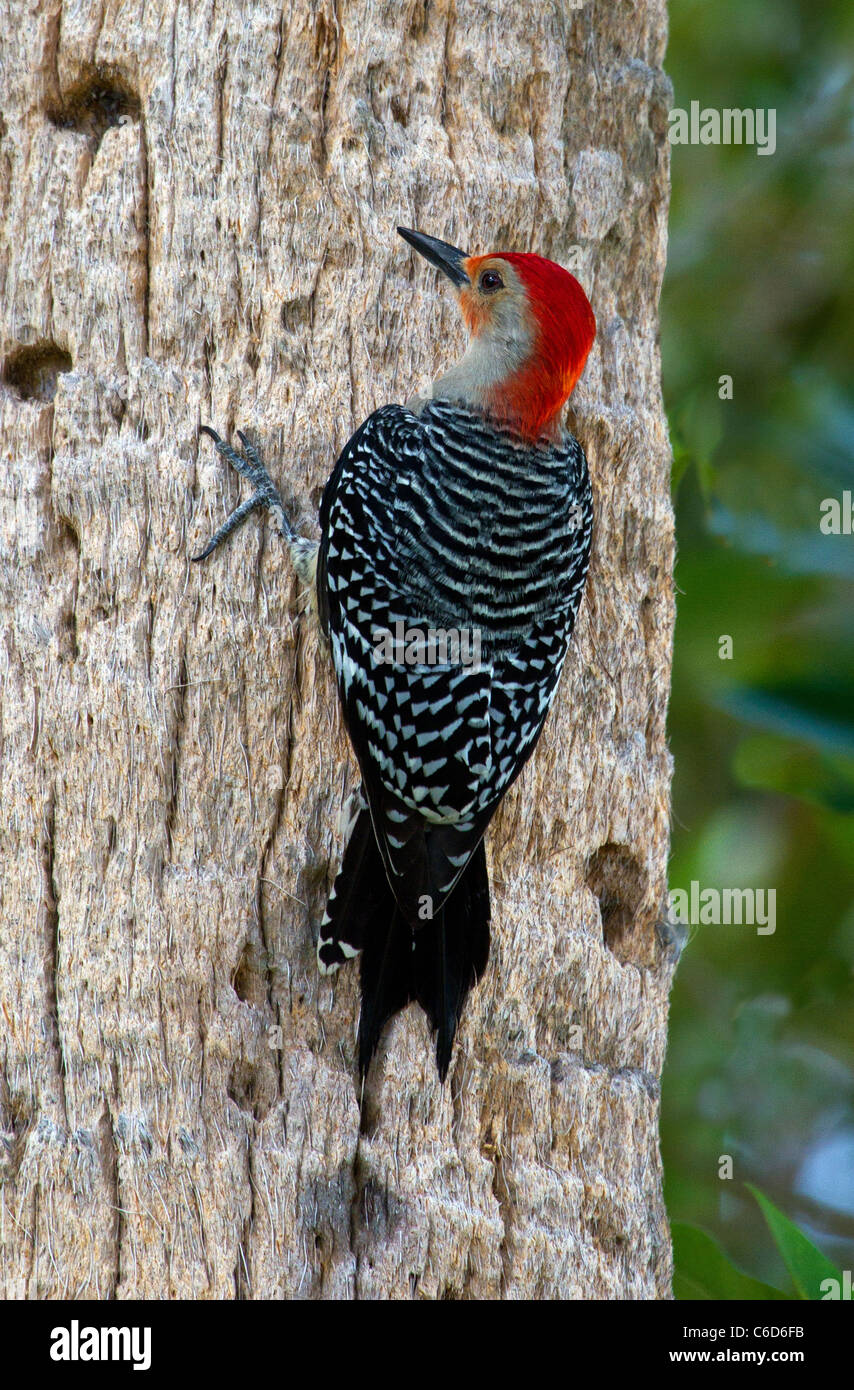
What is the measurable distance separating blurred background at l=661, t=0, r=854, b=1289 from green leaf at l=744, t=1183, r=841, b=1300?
980mm

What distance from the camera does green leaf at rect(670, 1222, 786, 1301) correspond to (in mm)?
3219

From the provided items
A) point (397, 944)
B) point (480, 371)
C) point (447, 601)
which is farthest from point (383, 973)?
point (480, 371)

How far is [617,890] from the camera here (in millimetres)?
3096

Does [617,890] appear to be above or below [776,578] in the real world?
below

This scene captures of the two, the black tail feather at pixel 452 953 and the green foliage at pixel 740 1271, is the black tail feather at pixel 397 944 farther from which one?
the green foliage at pixel 740 1271

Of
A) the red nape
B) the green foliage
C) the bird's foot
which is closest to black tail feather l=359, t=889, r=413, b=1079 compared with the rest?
the bird's foot

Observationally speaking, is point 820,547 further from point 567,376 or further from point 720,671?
point 567,376

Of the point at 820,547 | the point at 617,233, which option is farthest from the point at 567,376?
the point at 820,547

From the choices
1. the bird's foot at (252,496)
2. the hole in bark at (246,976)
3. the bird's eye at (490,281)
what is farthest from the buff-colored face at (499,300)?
the hole in bark at (246,976)

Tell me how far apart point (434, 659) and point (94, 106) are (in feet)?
4.98

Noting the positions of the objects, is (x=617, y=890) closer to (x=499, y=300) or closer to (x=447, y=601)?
(x=447, y=601)

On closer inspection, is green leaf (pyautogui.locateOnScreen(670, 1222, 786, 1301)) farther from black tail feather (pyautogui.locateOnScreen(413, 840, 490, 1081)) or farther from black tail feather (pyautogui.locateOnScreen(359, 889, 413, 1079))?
black tail feather (pyautogui.locateOnScreen(359, 889, 413, 1079))

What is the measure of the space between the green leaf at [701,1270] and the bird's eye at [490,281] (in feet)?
7.65

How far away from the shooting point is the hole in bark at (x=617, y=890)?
Result: 10.1 ft
